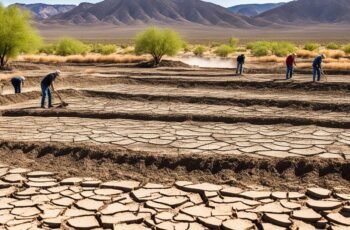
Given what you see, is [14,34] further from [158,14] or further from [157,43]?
[158,14]

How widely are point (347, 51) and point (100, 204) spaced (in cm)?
3488

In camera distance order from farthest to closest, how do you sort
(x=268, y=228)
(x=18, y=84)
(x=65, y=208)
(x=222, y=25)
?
(x=222, y=25)
(x=18, y=84)
(x=65, y=208)
(x=268, y=228)

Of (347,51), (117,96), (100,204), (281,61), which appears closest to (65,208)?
(100,204)

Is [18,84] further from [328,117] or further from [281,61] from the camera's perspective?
[281,61]

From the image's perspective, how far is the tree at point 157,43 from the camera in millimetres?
31781

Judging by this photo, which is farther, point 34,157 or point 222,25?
point 222,25

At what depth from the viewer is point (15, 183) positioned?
776 cm

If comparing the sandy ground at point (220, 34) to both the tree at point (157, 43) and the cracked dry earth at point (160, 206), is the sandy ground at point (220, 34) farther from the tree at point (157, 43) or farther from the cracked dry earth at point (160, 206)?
the cracked dry earth at point (160, 206)

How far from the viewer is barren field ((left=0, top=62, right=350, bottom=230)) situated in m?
6.46

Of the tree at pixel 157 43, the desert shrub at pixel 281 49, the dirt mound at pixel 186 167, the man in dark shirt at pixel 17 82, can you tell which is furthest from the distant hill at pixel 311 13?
the dirt mound at pixel 186 167

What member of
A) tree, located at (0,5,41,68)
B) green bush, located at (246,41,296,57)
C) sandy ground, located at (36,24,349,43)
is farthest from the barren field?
sandy ground, located at (36,24,349,43)

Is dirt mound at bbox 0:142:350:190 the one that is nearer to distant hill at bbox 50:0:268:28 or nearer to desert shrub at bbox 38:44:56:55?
desert shrub at bbox 38:44:56:55

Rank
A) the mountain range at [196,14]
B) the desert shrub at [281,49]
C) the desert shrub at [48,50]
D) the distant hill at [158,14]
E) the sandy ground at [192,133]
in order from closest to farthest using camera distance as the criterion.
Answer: the sandy ground at [192,133]
the desert shrub at [281,49]
the desert shrub at [48,50]
the distant hill at [158,14]
the mountain range at [196,14]

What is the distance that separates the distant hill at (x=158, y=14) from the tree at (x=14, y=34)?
130 meters
